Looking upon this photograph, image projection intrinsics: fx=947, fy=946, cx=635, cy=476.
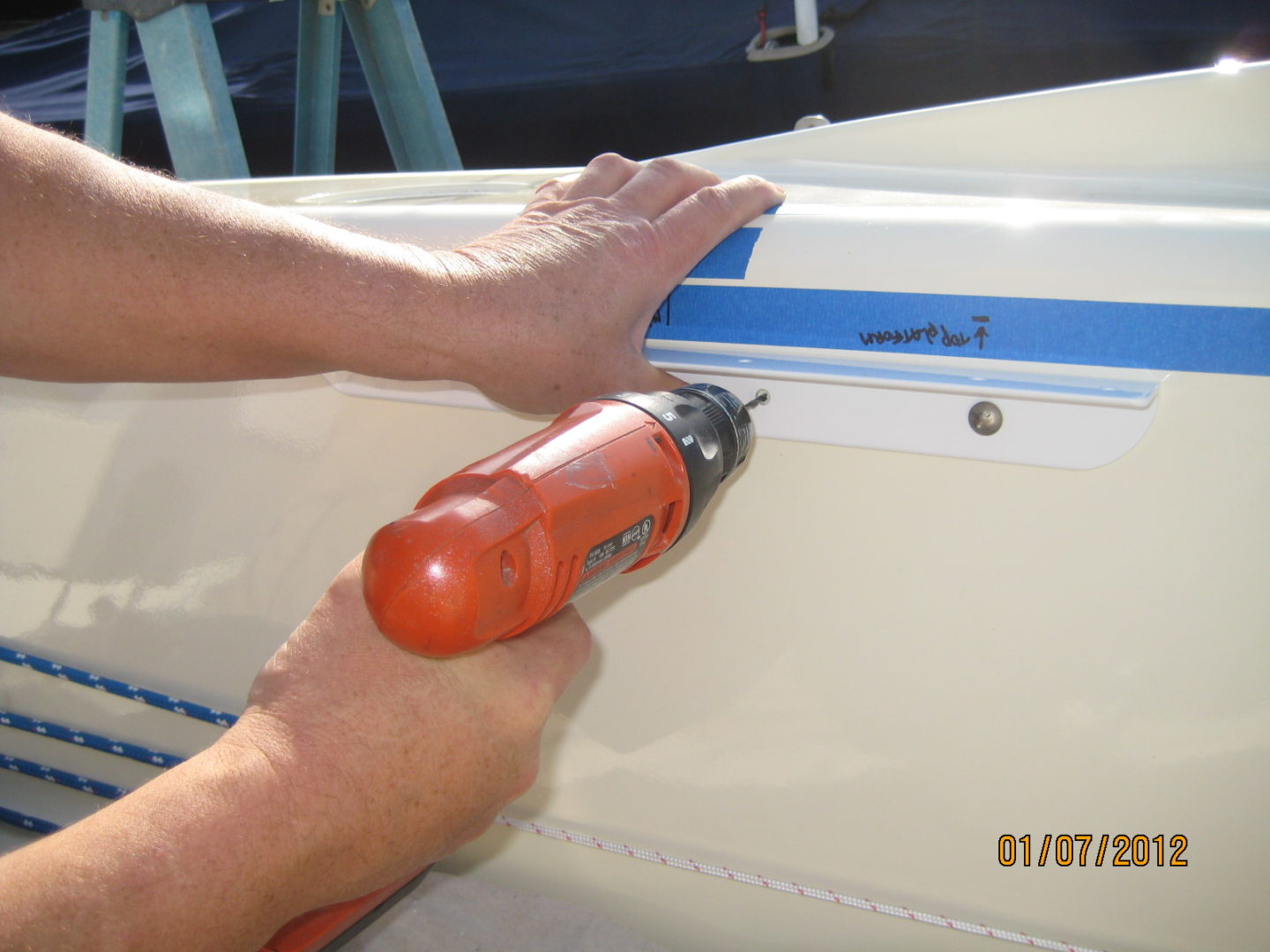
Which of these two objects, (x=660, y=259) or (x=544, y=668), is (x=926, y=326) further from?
(x=544, y=668)

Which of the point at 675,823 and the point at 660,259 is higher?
the point at 660,259

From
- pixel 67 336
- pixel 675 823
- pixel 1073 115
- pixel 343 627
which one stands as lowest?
pixel 675 823

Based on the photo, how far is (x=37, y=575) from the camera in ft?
4.44

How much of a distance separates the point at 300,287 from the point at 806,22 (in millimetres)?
2436

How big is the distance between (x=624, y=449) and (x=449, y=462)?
0.36 m

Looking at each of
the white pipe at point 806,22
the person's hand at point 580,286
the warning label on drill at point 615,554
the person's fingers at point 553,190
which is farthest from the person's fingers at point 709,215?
the white pipe at point 806,22

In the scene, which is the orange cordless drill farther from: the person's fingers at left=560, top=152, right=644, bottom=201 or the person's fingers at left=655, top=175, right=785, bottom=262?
the person's fingers at left=560, top=152, right=644, bottom=201

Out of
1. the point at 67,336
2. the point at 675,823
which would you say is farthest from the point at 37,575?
the point at 675,823

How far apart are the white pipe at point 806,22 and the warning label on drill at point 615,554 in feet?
8.14

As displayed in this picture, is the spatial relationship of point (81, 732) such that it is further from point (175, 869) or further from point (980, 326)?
point (980, 326)

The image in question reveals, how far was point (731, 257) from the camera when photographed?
0.99 m

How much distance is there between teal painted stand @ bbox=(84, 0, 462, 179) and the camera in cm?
206

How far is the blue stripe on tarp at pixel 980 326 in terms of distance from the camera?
0.77 metres
